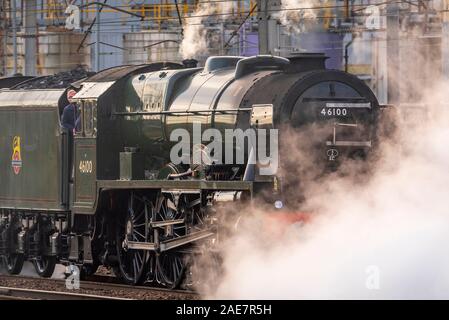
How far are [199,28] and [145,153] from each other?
21.5 meters

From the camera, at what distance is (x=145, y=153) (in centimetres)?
1568

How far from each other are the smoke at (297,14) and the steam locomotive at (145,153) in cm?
1187

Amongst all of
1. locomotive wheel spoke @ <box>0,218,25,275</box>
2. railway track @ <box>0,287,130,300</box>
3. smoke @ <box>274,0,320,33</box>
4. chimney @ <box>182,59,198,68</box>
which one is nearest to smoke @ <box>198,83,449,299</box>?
railway track @ <box>0,287,130,300</box>

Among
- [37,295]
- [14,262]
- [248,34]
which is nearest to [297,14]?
[248,34]

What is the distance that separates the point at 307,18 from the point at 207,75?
16.9 m

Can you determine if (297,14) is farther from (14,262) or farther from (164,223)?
(164,223)

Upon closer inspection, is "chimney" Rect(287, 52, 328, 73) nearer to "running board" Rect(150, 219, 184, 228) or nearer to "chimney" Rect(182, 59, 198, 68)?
"running board" Rect(150, 219, 184, 228)

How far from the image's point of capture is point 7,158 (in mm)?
18156

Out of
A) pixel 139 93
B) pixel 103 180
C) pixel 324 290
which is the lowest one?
pixel 324 290

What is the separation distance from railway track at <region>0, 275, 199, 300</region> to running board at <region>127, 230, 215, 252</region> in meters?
0.59
